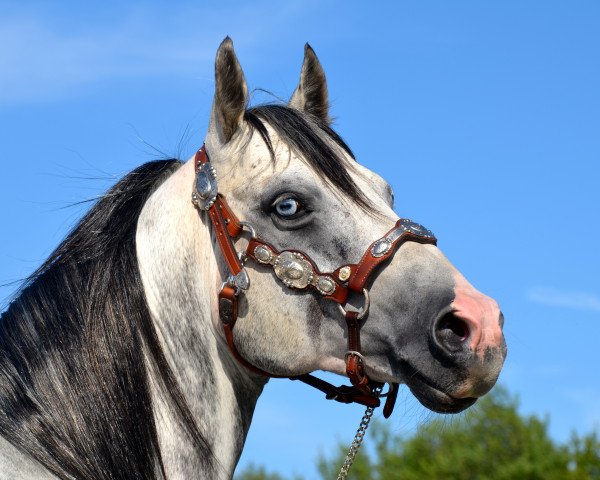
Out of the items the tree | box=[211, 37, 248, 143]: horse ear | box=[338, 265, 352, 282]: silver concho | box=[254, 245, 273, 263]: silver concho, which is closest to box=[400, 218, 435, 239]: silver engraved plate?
box=[338, 265, 352, 282]: silver concho

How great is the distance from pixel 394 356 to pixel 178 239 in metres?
1.40

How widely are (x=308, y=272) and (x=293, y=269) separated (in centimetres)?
8

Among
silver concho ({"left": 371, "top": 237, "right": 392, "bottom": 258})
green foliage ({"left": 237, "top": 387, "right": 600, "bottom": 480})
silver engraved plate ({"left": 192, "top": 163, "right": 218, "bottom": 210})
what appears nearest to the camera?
silver concho ({"left": 371, "top": 237, "right": 392, "bottom": 258})

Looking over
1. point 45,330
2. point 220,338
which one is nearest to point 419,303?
point 220,338

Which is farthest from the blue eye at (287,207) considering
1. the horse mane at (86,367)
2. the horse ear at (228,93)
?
the horse mane at (86,367)

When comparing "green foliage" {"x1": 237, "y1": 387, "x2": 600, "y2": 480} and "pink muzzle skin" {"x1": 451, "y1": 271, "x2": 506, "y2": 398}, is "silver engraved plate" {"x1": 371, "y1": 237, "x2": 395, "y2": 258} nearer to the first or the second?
"pink muzzle skin" {"x1": 451, "y1": 271, "x2": 506, "y2": 398}

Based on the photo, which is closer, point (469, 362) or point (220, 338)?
point (469, 362)

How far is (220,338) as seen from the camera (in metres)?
5.11

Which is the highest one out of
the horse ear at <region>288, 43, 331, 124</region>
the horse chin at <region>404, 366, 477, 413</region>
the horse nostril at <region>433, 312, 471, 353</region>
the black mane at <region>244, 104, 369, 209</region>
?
the horse ear at <region>288, 43, 331, 124</region>

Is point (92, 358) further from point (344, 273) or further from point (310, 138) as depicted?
point (310, 138)

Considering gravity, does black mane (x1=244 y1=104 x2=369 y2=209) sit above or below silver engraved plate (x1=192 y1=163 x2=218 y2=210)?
above

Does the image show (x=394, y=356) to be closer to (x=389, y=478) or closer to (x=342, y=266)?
(x=342, y=266)

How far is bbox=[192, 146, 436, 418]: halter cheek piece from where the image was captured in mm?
4918

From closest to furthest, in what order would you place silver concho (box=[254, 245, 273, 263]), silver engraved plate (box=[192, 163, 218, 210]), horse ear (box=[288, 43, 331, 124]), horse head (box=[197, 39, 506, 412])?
horse head (box=[197, 39, 506, 412]) < silver concho (box=[254, 245, 273, 263]) < silver engraved plate (box=[192, 163, 218, 210]) < horse ear (box=[288, 43, 331, 124])
